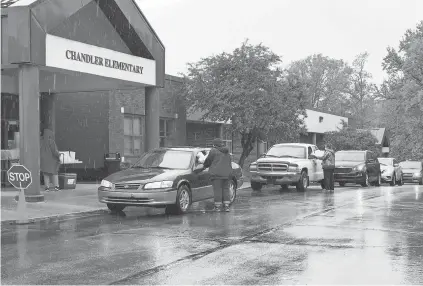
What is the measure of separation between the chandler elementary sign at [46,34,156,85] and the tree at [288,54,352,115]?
67.2m

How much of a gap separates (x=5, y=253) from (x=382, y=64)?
51.4 metres

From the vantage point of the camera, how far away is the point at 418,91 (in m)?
41.1

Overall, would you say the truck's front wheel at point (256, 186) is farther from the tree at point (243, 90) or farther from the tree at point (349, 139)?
the tree at point (349, 139)

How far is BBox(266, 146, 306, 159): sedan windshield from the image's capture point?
21781 mm

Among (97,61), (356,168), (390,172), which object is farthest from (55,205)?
(390,172)

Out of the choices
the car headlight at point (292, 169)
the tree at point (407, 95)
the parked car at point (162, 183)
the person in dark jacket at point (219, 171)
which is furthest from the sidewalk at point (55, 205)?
the tree at point (407, 95)

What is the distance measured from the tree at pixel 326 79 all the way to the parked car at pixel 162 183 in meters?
71.5

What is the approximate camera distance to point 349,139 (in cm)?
4606

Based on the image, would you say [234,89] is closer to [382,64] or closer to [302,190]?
[302,190]

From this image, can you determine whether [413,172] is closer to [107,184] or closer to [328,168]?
[328,168]

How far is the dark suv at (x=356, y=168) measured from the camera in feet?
82.5

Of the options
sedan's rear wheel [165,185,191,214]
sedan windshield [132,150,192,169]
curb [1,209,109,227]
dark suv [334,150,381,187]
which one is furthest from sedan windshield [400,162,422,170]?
curb [1,209,109,227]

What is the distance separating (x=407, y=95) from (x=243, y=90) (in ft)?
Result: 70.7

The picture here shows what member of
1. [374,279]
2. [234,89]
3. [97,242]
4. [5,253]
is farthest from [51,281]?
[234,89]
